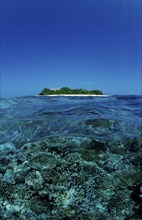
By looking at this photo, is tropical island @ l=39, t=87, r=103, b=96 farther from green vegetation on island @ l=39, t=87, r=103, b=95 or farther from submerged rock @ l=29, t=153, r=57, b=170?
submerged rock @ l=29, t=153, r=57, b=170

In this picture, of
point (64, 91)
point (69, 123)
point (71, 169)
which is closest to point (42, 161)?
point (71, 169)

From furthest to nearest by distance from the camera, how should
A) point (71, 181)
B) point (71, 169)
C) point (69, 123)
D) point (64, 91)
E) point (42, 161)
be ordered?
point (64, 91), point (69, 123), point (42, 161), point (71, 169), point (71, 181)

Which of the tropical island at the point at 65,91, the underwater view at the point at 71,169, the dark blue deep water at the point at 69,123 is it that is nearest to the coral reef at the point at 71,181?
the underwater view at the point at 71,169

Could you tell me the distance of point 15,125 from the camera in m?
4.68

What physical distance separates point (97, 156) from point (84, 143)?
480 millimetres

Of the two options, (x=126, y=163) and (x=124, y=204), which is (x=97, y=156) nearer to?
(x=126, y=163)

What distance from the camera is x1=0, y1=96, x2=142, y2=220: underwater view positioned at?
2322 mm

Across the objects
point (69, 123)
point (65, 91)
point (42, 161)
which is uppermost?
point (65, 91)

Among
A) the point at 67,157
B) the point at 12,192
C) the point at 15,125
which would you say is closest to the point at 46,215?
the point at 12,192

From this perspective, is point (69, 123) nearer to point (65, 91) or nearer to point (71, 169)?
point (71, 169)

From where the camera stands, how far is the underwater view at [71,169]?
2.32 meters

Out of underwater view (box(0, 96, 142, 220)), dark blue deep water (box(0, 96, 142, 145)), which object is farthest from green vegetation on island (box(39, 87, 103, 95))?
underwater view (box(0, 96, 142, 220))

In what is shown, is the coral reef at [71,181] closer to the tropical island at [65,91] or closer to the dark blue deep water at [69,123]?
the dark blue deep water at [69,123]

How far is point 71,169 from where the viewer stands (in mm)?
2947
